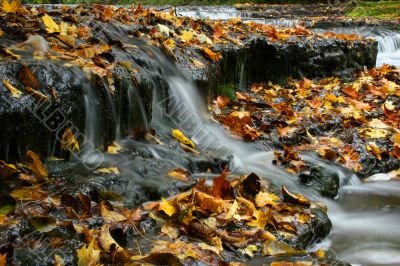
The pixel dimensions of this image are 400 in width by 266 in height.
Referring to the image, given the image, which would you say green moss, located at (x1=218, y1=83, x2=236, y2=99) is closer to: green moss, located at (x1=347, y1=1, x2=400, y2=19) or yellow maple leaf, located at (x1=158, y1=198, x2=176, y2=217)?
yellow maple leaf, located at (x1=158, y1=198, x2=176, y2=217)

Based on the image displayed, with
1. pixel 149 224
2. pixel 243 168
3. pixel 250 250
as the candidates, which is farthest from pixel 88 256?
pixel 243 168

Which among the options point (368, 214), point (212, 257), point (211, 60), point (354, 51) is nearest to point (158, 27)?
point (211, 60)

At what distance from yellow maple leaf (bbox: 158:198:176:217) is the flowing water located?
0.31m

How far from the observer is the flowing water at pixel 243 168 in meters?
2.73

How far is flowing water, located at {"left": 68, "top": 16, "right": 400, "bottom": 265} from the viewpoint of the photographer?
8.95 feet

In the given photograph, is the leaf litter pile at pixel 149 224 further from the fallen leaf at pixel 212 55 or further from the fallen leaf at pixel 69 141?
the fallen leaf at pixel 212 55

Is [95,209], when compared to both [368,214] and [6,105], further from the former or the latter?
[368,214]

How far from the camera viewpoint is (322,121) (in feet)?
15.8

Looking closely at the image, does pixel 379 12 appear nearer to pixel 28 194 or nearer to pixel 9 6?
pixel 9 6

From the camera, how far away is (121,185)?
2711 millimetres

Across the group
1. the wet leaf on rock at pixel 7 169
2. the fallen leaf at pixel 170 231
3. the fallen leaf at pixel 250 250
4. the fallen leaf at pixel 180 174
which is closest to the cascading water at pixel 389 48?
the fallen leaf at pixel 180 174

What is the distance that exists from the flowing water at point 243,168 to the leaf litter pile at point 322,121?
7.5 inches

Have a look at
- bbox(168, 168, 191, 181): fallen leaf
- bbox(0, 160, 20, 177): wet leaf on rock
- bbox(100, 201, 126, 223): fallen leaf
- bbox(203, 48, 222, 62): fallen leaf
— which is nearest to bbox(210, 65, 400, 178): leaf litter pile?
bbox(203, 48, 222, 62): fallen leaf

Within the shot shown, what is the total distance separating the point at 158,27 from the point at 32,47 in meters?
2.08
